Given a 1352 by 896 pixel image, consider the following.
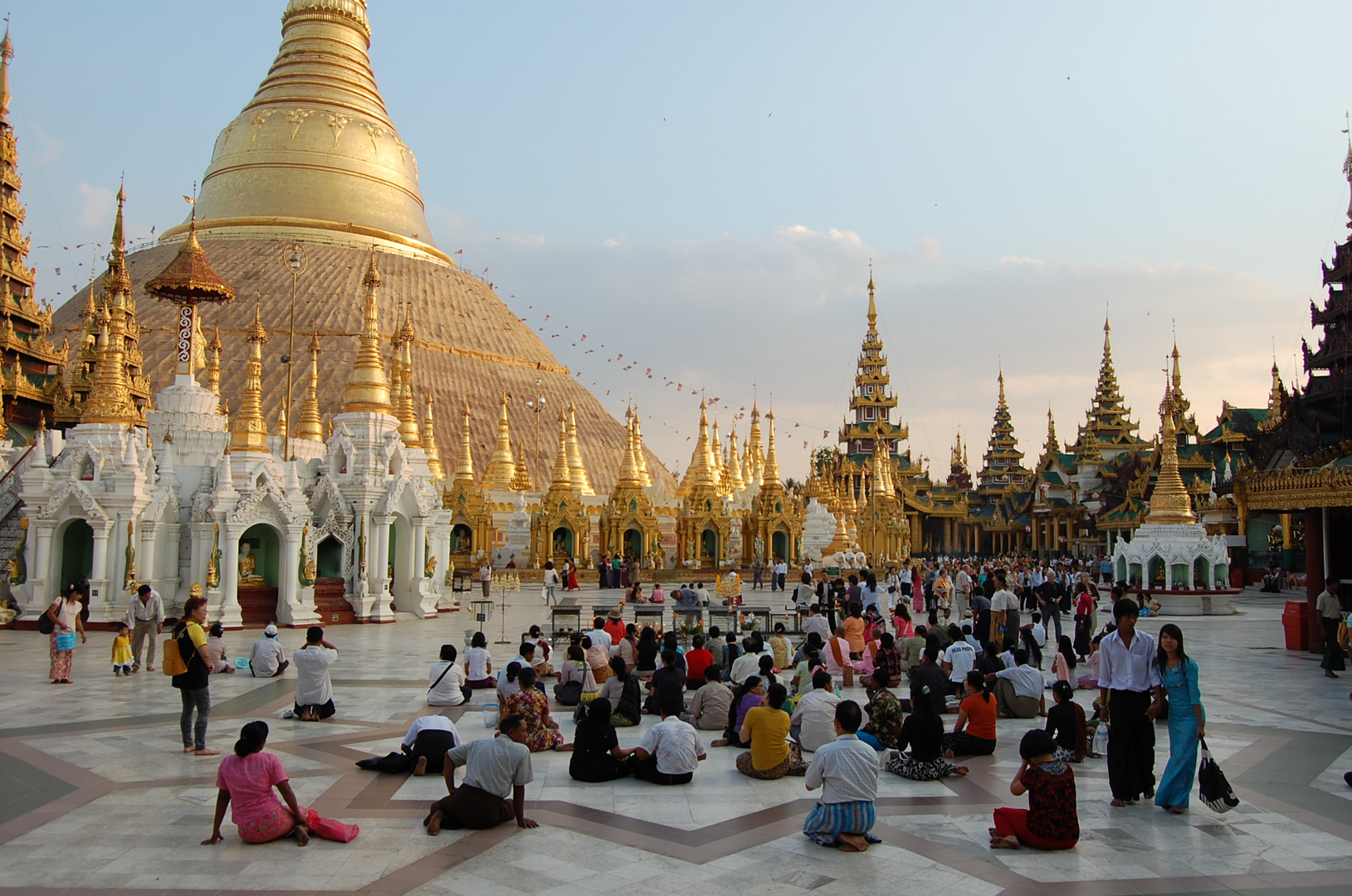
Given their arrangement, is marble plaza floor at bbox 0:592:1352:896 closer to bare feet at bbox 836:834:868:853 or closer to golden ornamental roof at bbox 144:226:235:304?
bare feet at bbox 836:834:868:853

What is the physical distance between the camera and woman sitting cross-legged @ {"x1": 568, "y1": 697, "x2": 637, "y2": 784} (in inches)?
366

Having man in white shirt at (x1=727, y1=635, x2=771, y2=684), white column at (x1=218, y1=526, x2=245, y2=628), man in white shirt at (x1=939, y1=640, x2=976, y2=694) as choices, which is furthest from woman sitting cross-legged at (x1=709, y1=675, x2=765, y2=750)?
white column at (x1=218, y1=526, x2=245, y2=628)

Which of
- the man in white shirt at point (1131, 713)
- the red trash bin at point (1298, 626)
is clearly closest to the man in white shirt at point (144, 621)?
the man in white shirt at point (1131, 713)

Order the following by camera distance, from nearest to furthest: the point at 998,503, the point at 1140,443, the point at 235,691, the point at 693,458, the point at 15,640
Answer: the point at 235,691 → the point at 15,640 → the point at 693,458 → the point at 1140,443 → the point at 998,503

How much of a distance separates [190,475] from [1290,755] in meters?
21.4

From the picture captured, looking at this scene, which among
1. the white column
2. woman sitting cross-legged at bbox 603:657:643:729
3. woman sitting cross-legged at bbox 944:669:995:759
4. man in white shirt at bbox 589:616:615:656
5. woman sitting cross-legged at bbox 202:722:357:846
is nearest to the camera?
woman sitting cross-legged at bbox 202:722:357:846

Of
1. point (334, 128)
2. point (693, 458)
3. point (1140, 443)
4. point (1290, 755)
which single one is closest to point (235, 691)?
point (1290, 755)

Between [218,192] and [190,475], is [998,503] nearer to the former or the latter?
[218,192]

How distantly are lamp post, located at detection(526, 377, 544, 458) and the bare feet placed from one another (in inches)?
1928

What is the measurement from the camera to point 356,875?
686 centimetres

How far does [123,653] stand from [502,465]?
32.3 metres

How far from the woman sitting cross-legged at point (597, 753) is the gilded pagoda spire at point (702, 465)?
115 feet

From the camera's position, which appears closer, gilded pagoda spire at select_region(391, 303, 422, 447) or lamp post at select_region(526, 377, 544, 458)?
gilded pagoda spire at select_region(391, 303, 422, 447)

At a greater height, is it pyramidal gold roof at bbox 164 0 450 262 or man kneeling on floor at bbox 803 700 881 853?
pyramidal gold roof at bbox 164 0 450 262
